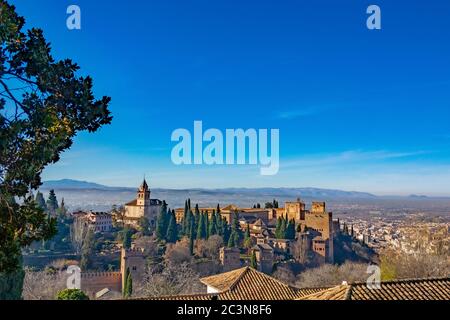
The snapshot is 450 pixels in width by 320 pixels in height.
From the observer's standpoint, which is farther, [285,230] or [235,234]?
[285,230]

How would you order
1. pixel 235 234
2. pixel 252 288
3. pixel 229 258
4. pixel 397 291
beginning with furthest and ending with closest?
pixel 235 234
pixel 229 258
pixel 252 288
pixel 397 291

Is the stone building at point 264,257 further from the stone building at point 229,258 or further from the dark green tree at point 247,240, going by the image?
the stone building at point 229,258

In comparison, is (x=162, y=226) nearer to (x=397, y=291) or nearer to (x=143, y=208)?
(x=143, y=208)

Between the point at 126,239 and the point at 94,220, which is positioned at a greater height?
the point at 94,220

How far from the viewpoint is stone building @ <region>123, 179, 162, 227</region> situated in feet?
154

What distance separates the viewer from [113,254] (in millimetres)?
36875

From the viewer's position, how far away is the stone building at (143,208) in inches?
1844

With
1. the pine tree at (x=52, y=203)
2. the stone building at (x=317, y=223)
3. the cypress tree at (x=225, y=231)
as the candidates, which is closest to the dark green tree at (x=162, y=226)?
the cypress tree at (x=225, y=231)

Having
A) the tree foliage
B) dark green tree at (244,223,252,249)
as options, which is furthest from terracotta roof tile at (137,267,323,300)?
dark green tree at (244,223,252,249)

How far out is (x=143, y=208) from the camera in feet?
155

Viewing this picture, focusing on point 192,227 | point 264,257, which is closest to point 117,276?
point 192,227
